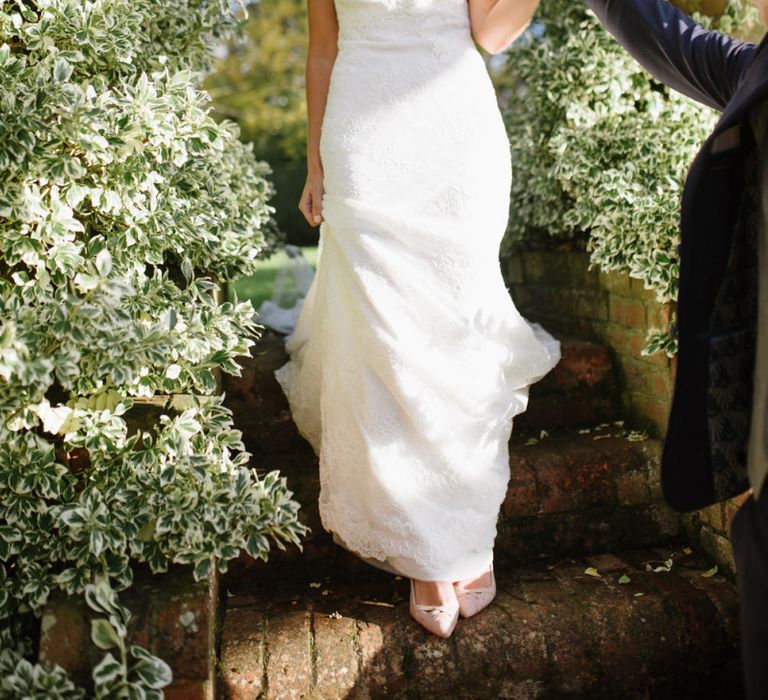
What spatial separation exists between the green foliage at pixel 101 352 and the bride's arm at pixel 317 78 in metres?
0.42

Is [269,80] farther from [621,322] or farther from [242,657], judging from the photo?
[242,657]

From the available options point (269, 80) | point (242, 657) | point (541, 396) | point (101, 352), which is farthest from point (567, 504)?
point (269, 80)

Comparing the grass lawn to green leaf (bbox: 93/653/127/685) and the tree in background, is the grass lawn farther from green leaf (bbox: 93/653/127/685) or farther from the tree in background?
the tree in background

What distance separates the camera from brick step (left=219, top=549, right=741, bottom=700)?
2.11m

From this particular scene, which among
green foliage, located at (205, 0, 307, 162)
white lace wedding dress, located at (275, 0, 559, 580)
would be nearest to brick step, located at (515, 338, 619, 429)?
white lace wedding dress, located at (275, 0, 559, 580)

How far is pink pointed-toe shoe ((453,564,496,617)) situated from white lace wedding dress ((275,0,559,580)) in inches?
2.6

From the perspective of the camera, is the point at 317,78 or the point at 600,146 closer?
the point at 317,78

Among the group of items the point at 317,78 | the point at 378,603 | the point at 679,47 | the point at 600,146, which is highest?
the point at 679,47

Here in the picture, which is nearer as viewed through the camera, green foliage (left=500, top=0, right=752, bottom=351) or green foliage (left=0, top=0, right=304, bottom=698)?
green foliage (left=0, top=0, right=304, bottom=698)

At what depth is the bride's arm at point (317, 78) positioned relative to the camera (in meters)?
2.54

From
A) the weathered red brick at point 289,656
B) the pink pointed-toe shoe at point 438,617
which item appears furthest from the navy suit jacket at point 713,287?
the weathered red brick at point 289,656

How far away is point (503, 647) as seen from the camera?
218 centimetres

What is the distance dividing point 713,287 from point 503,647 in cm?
114

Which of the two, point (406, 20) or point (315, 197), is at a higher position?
point (406, 20)
